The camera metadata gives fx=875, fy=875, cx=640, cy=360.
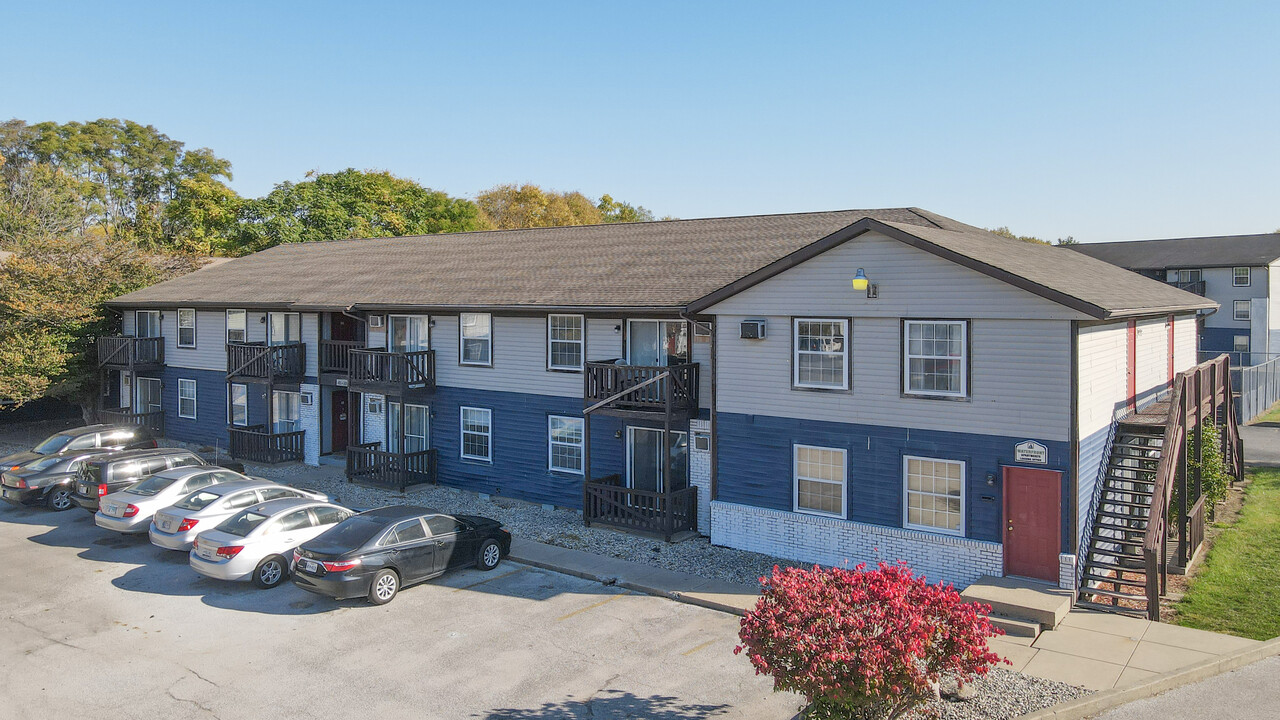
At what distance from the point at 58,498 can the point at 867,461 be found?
1922 cm

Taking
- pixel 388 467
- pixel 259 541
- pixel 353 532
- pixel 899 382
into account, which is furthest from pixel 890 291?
pixel 388 467

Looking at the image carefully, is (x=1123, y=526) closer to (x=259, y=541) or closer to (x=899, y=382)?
(x=899, y=382)

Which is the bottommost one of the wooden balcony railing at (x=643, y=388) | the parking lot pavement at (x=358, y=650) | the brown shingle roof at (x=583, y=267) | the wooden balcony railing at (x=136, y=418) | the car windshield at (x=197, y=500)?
the parking lot pavement at (x=358, y=650)

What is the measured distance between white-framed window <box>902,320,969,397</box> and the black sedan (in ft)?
27.6

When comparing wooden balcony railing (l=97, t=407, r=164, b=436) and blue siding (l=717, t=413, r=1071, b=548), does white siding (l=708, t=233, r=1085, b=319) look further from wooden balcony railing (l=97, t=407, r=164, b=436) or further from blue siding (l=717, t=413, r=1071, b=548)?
wooden balcony railing (l=97, t=407, r=164, b=436)

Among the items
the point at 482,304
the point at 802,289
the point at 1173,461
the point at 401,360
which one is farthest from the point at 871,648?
the point at 401,360

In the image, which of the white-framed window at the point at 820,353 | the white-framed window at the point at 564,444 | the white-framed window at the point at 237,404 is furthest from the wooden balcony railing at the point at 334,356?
the white-framed window at the point at 820,353

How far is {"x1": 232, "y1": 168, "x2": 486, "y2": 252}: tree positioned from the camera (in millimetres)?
53719

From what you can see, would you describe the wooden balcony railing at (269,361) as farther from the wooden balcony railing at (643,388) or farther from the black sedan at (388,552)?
the black sedan at (388,552)

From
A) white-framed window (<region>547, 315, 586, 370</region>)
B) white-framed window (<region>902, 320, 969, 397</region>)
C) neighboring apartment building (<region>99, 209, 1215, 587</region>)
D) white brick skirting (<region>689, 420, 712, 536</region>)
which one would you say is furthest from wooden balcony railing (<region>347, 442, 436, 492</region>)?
white-framed window (<region>902, 320, 969, 397</region>)

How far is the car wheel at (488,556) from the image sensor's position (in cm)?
1648

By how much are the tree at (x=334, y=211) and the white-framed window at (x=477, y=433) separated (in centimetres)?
3475

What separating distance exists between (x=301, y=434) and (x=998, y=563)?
821 inches

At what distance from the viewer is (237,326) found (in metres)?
29.3
